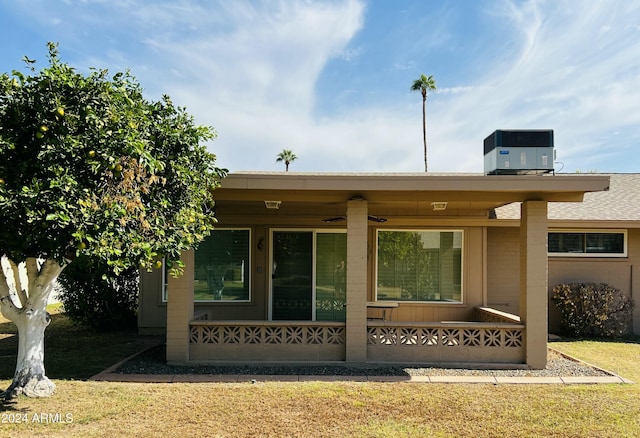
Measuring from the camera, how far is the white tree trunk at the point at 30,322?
551 centimetres

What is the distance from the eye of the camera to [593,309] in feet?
33.0

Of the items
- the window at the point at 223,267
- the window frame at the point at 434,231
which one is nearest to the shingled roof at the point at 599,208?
the window frame at the point at 434,231

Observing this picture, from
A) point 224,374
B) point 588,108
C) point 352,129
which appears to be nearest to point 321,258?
point 224,374

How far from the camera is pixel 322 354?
7.50 metres

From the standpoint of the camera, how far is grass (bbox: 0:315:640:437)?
4.73m

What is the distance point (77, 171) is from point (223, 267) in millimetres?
5851

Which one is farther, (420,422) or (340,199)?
(340,199)

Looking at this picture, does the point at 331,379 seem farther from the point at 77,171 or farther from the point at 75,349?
the point at 75,349

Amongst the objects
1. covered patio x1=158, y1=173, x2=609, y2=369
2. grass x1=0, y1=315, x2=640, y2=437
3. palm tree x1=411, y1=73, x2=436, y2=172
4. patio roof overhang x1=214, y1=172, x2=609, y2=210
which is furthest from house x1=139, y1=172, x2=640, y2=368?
palm tree x1=411, y1=73, x2=436, y2=172

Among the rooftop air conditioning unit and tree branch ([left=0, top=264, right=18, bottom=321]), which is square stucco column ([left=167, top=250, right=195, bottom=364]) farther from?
the rooftop air conditioning unit

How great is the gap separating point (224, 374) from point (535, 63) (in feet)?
32.8

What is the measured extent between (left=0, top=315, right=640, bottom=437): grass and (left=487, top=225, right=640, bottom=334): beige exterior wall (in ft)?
12.6

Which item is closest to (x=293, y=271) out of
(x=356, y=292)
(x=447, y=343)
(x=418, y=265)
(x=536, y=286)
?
(x=418, y=265)

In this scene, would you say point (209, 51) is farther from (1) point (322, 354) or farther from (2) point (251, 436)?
(2) point (251, 436)
